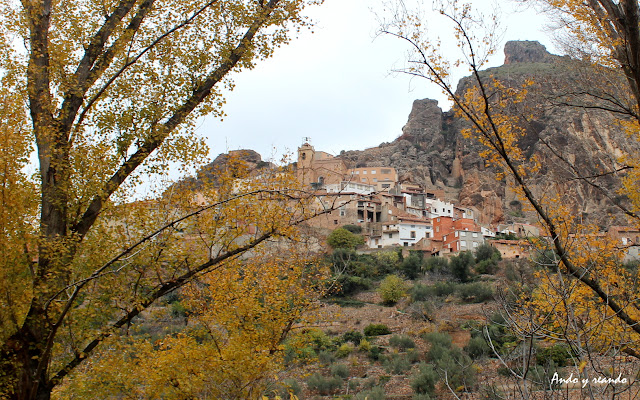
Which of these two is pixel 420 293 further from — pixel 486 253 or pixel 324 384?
pixel 324 384

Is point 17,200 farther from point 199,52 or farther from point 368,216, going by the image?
point 368,216

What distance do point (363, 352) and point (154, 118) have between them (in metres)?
25.8

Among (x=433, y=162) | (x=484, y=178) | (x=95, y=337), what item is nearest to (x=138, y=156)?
(x=95, y=337)

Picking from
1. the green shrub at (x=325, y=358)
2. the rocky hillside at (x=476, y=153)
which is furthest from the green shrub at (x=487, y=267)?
the green shrub at (x=325, y=358)

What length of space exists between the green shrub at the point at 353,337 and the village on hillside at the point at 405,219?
48.6 feet

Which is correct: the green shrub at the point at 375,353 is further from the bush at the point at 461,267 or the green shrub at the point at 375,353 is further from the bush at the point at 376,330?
the bush at the point at 461,267

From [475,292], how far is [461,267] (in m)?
6.14

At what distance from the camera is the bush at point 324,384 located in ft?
79.4

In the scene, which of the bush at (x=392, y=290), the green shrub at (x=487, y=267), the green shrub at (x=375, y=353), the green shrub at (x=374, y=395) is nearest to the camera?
the green shrub at (x=374, y=395)

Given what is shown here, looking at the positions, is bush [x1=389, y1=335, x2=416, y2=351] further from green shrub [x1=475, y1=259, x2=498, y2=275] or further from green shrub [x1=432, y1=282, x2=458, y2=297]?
green shrub [x1=475, y1=259, x2=498, y2=275]

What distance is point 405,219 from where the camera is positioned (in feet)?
180

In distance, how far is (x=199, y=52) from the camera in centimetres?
646

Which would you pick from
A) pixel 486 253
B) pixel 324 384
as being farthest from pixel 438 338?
pixel 486 253


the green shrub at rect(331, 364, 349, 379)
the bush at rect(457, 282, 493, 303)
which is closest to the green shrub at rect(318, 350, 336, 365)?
the green shrub at rect(331, 364, 349, 379)
